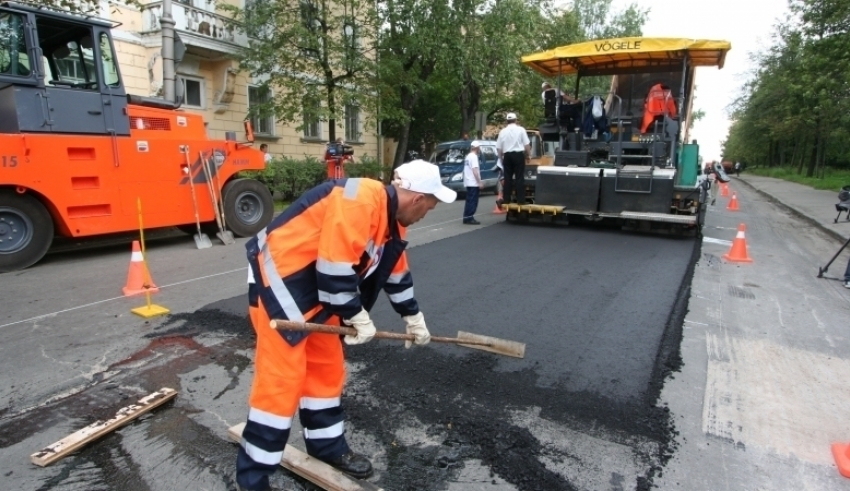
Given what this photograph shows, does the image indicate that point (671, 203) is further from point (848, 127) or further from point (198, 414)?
point (848, 127)

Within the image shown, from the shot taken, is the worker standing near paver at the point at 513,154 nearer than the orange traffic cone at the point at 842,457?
No

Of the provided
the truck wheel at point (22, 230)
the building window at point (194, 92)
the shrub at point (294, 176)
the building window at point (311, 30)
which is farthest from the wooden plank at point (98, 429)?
the building window at point (194, 92)

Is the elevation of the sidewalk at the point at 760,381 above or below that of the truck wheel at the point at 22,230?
below

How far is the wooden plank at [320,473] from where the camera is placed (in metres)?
2.26

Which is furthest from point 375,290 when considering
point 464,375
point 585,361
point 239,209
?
point 239,209

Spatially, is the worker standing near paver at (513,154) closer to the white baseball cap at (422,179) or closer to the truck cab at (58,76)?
the truck cab at (58,76)

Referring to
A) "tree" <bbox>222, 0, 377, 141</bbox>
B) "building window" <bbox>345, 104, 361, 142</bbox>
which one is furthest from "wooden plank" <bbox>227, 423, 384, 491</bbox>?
"building window" <bbox>345, 104, 361, 142</bbox>

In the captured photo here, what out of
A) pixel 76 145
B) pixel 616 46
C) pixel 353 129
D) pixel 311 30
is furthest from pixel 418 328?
pixel 353 129

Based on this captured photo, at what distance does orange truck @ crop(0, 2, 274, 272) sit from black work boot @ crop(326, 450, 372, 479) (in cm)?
474

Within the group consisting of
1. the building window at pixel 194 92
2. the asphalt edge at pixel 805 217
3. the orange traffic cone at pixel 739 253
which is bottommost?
the asphalt edge at pixel 805 217

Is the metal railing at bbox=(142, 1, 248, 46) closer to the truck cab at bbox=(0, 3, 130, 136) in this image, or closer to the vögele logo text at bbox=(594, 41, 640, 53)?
the truck cab at bbox=(0, 3, 130, 136)

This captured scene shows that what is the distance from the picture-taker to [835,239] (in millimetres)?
9734

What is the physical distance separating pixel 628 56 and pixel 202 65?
447 inches

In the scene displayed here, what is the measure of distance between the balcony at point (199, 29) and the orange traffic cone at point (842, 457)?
14377mm
